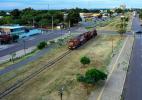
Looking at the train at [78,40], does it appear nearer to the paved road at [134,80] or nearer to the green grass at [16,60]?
the green grass at [16,60]

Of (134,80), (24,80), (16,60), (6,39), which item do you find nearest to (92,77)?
(134,80)

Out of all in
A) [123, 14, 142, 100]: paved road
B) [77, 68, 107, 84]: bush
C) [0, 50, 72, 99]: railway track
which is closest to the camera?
[123, 14, 142, 100]: paved road

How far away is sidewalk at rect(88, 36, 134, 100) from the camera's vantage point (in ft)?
79.4

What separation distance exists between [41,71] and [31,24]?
6977 cm

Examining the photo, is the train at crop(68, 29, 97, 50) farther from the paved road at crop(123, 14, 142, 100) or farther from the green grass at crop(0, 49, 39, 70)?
the paved road at crop(123, 14, 142, 100)

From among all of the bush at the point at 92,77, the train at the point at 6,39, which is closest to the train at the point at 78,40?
the train at the point at 6,39

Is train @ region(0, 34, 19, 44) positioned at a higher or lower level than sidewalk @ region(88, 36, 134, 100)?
higher

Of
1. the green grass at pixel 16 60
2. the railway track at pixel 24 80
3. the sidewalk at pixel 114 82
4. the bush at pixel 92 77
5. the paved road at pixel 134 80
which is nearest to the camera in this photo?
the sidewalk at pixel 114 82

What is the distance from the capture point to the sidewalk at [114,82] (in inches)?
953

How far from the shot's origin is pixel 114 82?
28.3 m

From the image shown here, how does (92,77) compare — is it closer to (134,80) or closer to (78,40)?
(134,80)

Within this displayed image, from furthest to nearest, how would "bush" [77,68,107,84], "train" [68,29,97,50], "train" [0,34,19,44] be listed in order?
"train" [0,34,19,44] → "train" [68,29,97,50] → "bush" [77,68,107,84]

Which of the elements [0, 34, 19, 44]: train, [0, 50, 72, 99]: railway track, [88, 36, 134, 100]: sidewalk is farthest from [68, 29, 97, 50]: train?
[0, 34, 19, 44]: train

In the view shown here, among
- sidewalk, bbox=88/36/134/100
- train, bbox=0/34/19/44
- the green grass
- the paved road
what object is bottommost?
the paved road
